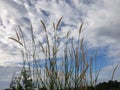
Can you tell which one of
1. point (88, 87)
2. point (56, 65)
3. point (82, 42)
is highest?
point (82, 42)

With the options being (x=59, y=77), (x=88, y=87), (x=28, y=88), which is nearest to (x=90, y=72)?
(x=88, y=87)

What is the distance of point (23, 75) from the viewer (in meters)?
4.71

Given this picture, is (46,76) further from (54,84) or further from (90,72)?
(90,72)

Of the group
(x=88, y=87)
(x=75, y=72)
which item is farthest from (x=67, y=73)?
(x=88, y=87)

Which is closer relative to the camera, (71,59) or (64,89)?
(64,89)

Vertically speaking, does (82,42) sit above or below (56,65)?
above

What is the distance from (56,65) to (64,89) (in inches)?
18.1

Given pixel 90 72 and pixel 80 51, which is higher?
pixel 80 51

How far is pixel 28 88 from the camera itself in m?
4.63

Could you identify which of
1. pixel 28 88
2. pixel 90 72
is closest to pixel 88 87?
pixel 90 72

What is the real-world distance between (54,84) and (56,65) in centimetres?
37

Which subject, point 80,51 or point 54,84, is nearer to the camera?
point 54,84

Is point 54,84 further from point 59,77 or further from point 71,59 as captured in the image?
point 71,59

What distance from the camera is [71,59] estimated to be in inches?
187
